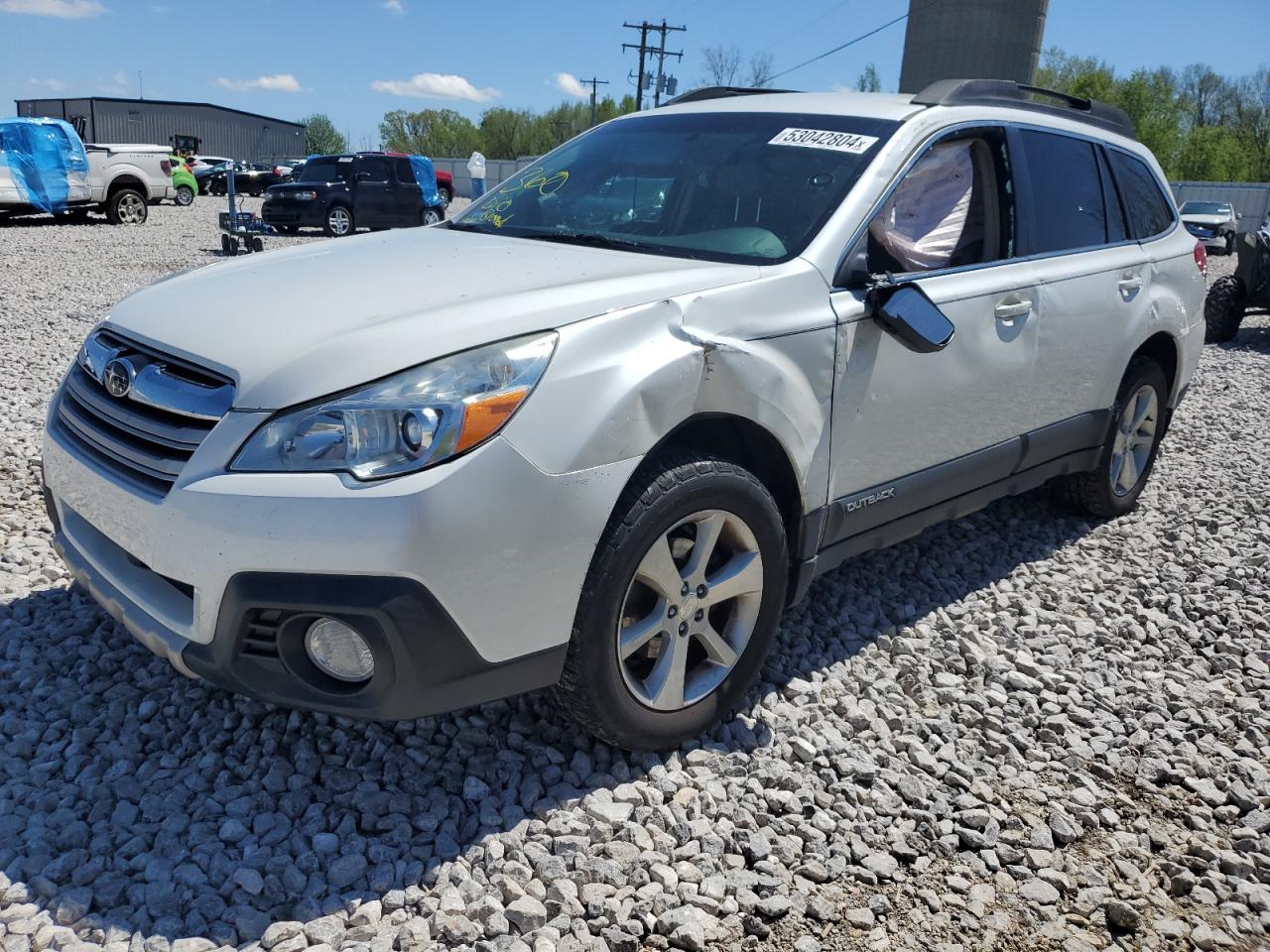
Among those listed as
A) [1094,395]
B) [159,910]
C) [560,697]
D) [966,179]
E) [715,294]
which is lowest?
[159,910]

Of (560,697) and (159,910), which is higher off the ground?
(560,697)

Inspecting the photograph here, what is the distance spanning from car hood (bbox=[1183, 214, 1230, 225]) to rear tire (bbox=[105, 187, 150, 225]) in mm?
24386

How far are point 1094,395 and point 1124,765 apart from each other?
5.83 feet

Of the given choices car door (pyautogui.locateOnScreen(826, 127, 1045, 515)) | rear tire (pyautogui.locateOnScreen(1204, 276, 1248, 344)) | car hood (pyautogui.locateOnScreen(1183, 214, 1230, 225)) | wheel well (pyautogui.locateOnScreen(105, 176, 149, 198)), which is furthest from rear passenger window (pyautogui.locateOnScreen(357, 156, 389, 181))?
car hood (pyautogui.locateOnScreen(1183, 214, 1230, 225))

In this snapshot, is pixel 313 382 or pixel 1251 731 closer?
pixel 313 382

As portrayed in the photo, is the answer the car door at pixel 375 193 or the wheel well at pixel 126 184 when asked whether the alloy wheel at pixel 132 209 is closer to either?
the wheel well at pixel 126 184

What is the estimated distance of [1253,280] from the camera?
34.7ft

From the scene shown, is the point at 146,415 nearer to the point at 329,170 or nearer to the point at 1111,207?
the point at 1111,207

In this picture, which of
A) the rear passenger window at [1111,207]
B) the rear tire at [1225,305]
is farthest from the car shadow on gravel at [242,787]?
the rear tire at [1225,305]

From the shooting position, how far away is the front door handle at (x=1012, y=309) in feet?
11.2

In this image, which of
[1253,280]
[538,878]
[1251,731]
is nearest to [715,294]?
[538,878]

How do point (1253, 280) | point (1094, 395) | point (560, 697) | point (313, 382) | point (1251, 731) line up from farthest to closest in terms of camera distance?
point (1253, 280) → point (1094, 395) → point (1251, 731) → point (560, 697) → point (313, 382)

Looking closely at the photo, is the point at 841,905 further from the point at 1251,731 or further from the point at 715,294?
the point at 1251,731

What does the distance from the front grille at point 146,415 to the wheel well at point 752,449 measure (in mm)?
1046
